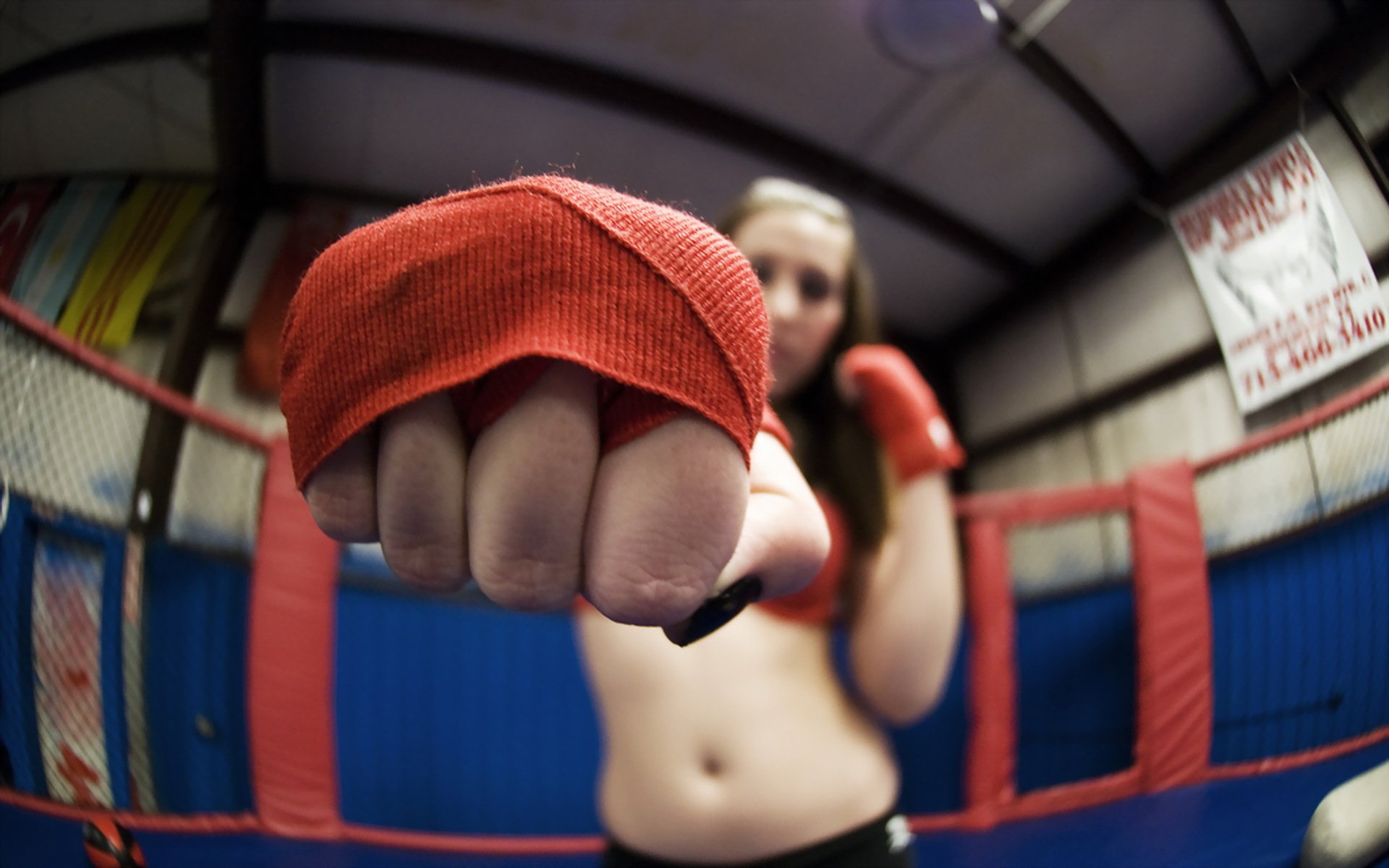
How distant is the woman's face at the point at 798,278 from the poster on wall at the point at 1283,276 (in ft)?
0.50

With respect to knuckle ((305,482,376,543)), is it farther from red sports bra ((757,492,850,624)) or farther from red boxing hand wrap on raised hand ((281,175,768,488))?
red sports bra ((757,492,850,624))

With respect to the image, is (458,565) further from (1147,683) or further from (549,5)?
(1147,683)

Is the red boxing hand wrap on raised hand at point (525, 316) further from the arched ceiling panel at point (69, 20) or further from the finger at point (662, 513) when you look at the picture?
the arched ceiling panel at point (69, 20)

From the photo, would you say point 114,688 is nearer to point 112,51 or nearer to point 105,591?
point 105,591

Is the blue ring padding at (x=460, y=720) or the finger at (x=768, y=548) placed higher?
the finger at (x=768, y=548)

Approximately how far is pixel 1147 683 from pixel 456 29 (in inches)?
17.4

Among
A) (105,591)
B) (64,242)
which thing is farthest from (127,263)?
(105,591)

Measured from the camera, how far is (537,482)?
0.16 meters

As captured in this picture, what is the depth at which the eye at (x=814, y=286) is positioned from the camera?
370 millimetres

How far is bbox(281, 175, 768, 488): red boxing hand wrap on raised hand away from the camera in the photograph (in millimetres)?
152

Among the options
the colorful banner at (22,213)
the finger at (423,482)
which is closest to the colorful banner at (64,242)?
the colorful banner at (22,213)

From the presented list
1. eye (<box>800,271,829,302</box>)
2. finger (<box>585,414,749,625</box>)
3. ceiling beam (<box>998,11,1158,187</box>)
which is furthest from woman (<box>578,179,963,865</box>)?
finger (<box>585,414,749,625</box>)

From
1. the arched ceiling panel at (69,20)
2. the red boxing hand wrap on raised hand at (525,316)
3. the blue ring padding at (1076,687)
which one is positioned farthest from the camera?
the blue ring padding at (1076,687)

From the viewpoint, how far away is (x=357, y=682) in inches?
13.8
